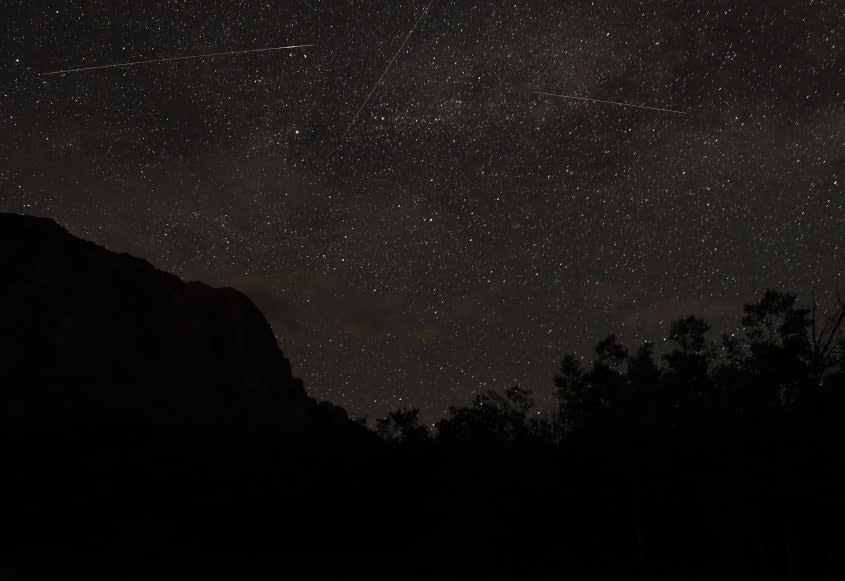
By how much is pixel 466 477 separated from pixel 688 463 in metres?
8.56

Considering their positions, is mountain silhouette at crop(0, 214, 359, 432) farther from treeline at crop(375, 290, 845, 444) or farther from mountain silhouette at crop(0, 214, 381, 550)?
treeline at crop(375, 290, 845, 444)

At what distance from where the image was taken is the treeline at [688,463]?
2188 cm

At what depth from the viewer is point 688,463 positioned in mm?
28562

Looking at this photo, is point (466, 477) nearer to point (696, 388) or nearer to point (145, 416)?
point (696, 388)

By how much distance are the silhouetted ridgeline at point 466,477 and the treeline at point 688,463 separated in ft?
0.29

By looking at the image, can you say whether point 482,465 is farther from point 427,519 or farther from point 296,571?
point 427,519

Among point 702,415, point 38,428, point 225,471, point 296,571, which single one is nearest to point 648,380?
point 702,415

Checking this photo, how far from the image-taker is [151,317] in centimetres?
6041

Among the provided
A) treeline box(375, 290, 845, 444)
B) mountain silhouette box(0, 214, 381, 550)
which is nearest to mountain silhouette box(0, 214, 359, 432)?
mountain silhouette box(0, 214, 381, 550)

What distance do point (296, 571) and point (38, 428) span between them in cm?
2512

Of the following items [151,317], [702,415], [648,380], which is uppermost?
[151,317]

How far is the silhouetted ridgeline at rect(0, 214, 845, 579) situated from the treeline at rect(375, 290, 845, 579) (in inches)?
3.5

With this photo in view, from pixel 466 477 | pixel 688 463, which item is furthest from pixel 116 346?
pixel 688 463

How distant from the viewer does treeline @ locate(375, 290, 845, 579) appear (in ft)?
71.8
